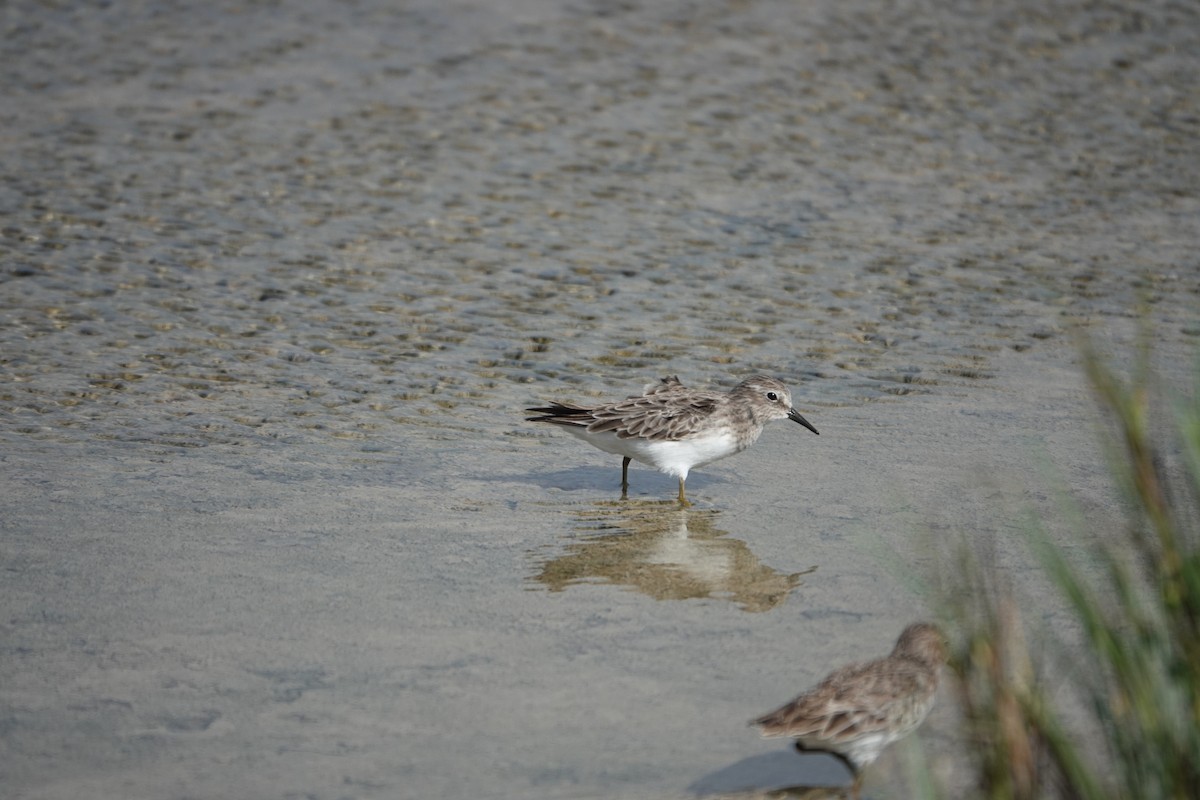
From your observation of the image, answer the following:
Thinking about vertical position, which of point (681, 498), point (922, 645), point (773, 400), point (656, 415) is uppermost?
point (922, 645)

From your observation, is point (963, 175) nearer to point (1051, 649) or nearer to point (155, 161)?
point (155, 161)

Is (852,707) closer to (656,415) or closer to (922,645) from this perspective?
(922,645)

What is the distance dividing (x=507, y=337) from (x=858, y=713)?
631cm

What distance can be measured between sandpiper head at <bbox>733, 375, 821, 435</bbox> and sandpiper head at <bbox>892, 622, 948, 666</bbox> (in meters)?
3.25

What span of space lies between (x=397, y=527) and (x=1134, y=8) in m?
16.2

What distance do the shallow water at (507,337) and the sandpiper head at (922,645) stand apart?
0.59 metres

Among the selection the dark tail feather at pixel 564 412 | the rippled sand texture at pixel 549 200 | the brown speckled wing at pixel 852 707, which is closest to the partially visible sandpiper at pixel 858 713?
the brown speckled wing at pixel 852 707

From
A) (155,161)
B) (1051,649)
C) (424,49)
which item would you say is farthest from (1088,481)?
(424,49)

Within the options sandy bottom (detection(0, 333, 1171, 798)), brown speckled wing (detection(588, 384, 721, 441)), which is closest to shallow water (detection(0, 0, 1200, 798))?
sandy bottom (detection(0, 333, 1171, 798))

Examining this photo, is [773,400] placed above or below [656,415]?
below

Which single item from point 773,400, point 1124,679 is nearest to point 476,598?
point 773,400

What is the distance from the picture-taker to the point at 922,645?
6.08m

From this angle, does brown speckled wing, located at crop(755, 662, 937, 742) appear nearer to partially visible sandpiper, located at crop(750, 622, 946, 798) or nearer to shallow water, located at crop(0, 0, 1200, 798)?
partially visible sandpiper, located at crop(750, 622, 946, 798)

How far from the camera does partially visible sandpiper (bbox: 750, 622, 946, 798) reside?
5594mm
